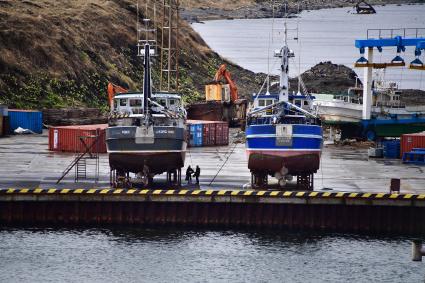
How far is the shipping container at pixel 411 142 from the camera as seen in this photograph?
88.2 m

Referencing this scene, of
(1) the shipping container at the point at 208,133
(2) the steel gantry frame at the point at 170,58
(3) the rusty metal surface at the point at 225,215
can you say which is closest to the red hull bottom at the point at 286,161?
(3) the rusty metal surface at the point at 225,215

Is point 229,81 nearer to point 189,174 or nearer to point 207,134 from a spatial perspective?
point 207,134

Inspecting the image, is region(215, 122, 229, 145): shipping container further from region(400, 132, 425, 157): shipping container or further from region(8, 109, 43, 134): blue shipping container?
region(400, 132, 425, 157): shipping container

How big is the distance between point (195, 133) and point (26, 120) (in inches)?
683

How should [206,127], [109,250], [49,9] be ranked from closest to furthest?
[109,250], [206,127], [49,9]

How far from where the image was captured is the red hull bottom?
68812 millimetres

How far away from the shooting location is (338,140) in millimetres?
102750

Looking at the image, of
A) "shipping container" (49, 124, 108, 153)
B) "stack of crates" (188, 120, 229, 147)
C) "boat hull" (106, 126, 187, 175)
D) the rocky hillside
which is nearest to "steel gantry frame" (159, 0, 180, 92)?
the rocky hillside

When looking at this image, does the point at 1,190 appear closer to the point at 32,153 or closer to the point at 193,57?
the point at 32,153

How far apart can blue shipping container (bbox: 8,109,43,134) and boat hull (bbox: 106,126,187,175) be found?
118 ft

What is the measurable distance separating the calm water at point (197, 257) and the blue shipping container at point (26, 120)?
36892 millimetres

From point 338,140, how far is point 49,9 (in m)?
53.5

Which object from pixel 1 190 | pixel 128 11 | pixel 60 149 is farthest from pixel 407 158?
pixel 128 11

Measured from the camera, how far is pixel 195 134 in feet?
319
